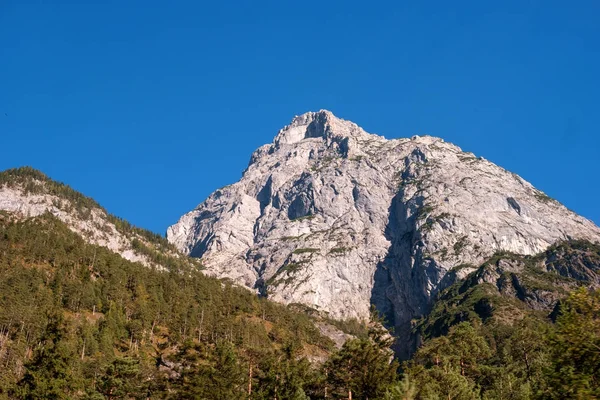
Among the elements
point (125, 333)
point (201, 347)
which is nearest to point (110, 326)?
point (125, 333)

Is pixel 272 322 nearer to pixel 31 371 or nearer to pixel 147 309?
pixel 147 309

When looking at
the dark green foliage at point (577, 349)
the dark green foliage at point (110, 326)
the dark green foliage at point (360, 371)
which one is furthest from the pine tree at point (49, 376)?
the dark green foliage at point (577, 349)

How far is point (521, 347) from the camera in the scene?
9975cm

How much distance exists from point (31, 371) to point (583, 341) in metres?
73.9

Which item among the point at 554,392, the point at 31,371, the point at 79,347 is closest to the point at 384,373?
the point at 554,392

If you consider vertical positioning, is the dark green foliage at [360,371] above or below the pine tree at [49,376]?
above

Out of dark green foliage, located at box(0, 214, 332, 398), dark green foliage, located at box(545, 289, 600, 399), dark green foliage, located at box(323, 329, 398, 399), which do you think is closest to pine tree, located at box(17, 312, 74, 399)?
dark green foliage, located at box(0, 214, 332, 398)

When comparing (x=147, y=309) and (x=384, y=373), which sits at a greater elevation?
(x=147, y=309)

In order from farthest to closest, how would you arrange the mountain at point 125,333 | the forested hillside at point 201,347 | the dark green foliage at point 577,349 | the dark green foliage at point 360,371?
the mountain at point 125,333 → the dark green foliage at point 360,371 → the forested hillside at point 201,347 → the dark green foliage at point 577,349

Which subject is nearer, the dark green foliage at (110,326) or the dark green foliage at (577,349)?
the dark green foliage at (577,349)

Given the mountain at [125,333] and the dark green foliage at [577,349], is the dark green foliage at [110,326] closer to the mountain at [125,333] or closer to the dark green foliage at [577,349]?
the mountain at [125,333]

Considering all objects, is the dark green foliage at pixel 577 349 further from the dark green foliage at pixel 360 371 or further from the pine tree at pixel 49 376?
the pine tree at pixel 49 376

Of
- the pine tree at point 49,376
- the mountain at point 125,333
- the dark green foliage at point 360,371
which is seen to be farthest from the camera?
the pine tree at point 49,376

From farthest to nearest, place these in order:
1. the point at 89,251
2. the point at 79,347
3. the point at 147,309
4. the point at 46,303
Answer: the point at 89,251, the point at 147,309, the point at 46,303, the point at 79,347
